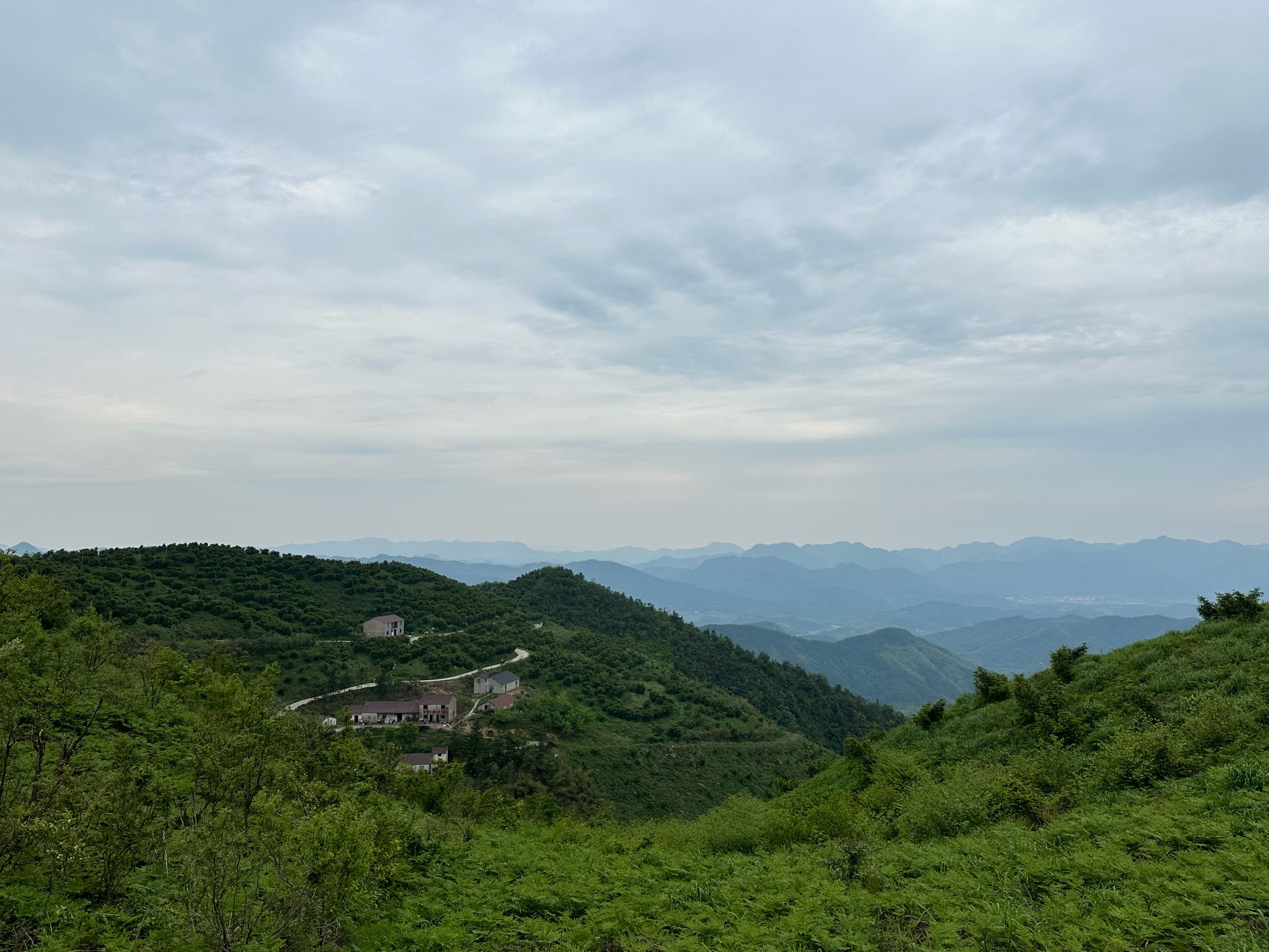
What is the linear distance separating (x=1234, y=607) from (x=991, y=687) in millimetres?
11275

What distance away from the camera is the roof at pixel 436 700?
2793 inches

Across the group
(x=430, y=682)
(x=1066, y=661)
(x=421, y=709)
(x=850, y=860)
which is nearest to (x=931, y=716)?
(x=1066, y=661)

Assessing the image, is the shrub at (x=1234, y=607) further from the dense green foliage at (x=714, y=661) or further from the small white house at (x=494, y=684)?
the dense green foliage at (x=714, y=661)

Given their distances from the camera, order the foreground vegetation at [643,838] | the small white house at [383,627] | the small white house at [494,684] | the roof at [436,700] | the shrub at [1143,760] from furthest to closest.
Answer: the small white house at [383,627] < the small white house at [494,684] < the roof at [436,700] < the shrub at [1143,760] < the foreground vegetation at [643,838]

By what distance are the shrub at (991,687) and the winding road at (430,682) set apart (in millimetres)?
58670

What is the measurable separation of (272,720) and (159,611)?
236ft

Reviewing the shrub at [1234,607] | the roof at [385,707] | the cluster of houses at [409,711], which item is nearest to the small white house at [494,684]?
the cluster of houses at [409,711]

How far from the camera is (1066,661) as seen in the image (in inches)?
1196

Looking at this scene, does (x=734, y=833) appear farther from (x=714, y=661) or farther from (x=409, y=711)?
(x=714, y=661)

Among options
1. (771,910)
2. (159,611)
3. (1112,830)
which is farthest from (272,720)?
(159,611)

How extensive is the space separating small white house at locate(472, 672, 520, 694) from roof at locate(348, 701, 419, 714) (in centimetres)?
1018

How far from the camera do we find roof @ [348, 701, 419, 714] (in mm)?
67688

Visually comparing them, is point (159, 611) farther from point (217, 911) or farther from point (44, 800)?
point (217, 911)

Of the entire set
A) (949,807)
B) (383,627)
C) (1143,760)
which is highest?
(1143,760)
